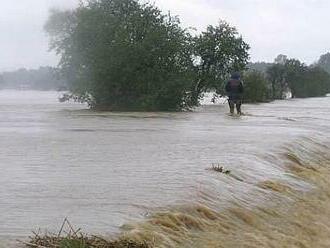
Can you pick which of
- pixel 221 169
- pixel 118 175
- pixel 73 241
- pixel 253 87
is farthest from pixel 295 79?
pixel 73 241

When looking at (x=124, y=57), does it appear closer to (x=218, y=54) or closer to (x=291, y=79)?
(x=218, y=54)

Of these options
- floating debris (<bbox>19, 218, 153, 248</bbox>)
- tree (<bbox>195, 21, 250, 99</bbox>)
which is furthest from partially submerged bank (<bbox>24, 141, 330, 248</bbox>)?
tree (<bbox>195, 21, 250, 99</bbox>)

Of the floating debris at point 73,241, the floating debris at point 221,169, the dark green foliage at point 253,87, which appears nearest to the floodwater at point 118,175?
the floating debris at point 221,169

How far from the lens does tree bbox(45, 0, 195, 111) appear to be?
3940cm

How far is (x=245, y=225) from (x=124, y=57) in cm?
3081

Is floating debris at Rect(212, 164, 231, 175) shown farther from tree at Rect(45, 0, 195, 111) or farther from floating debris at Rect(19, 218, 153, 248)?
tree at Rect(45, 0, 195, 111)

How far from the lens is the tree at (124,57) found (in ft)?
129

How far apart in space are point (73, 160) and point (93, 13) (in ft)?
92.4

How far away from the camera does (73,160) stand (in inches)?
525

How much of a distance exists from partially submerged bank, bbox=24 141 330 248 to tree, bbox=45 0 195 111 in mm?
27397

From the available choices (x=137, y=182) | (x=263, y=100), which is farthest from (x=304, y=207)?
(x=263, y=100)

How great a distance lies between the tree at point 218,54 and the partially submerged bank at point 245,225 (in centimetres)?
4117

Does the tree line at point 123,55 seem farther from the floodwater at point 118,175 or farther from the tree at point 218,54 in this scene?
the floodwater at point 118,175

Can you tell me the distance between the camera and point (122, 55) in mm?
39000
